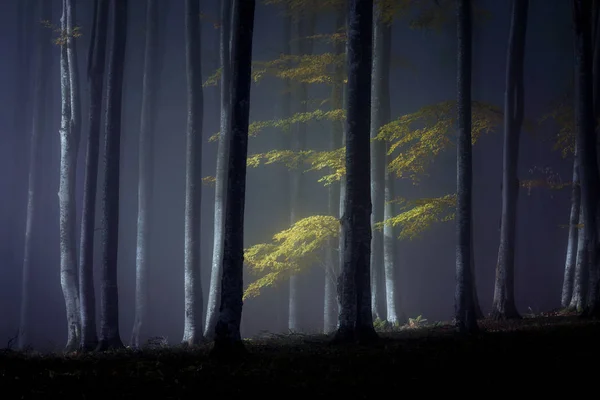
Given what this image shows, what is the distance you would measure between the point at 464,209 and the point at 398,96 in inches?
851

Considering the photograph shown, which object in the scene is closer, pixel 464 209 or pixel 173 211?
pixel 464 209

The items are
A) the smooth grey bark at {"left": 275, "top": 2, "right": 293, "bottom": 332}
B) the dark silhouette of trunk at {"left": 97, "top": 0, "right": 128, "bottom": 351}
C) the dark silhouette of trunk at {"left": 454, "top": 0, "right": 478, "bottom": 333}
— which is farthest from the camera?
the smooth grey bark at {"left": 275, "top": 2, "right": 293, "bottom": 332}

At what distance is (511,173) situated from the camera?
17.0m

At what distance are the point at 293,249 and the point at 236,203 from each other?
9855mm

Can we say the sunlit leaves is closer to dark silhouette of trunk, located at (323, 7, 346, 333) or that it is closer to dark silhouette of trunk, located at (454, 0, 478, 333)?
dark silhouette of trunk, located at (454, 0, 478, 333)

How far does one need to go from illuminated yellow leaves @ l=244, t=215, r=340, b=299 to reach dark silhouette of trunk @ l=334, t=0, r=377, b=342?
7.43 m

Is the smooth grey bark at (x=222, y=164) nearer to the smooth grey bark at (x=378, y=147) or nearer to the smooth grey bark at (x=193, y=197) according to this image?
the smooth grey bark at (x=193, y=197)

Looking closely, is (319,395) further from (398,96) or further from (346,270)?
(398,96)

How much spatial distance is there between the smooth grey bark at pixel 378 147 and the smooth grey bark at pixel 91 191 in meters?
8.41

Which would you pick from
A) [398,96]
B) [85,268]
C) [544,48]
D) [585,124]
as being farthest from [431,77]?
[85,268]

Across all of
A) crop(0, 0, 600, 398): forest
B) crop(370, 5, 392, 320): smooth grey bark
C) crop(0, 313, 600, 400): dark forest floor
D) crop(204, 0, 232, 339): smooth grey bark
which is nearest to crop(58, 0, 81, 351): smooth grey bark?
crop(0, 0, 600, 398): forest

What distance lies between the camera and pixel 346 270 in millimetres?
10516

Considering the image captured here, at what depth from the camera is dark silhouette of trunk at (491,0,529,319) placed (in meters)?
16.3

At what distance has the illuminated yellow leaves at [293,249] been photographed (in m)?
18.2
